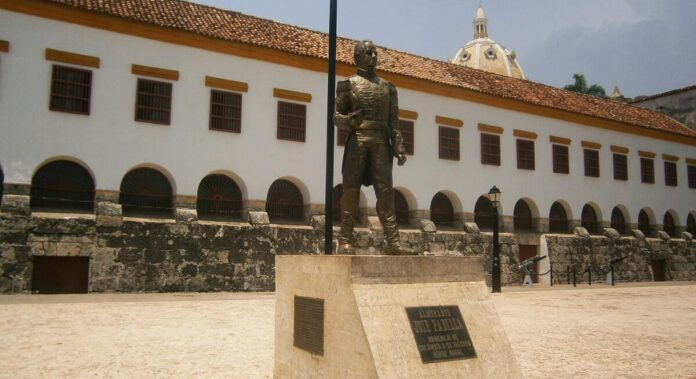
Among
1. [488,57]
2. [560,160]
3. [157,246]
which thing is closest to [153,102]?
[157,246]

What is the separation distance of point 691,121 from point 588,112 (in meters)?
10.3

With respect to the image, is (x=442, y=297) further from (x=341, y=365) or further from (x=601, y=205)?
(x=601, y=205)

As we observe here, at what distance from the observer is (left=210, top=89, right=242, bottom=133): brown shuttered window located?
14727 millimetres

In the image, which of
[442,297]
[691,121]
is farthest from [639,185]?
[442,297]

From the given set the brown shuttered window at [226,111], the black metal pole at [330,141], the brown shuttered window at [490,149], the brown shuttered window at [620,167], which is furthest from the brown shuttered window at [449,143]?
the black metal pole at [330,141]

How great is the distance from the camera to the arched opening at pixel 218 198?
1474cm

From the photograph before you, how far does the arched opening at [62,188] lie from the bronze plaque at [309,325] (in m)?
10.4

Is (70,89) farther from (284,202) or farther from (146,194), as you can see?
(284,202)

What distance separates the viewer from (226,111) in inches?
586

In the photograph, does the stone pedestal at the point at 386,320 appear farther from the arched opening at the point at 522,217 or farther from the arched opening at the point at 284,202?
the arched opening at the point at 522,217

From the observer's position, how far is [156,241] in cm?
1320

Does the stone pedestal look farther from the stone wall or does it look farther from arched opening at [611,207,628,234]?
arched opening at [611,207,628,234]

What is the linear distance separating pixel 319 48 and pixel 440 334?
14111 mm

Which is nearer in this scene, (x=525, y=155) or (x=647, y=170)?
(x=525, y=155)
